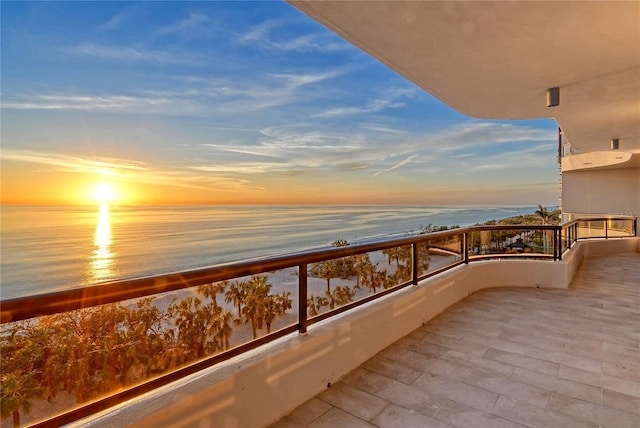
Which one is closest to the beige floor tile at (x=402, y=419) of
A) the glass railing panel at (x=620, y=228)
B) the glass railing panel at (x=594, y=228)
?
the glass railing panel at (x=594, y=228)

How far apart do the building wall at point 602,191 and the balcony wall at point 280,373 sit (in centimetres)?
1254

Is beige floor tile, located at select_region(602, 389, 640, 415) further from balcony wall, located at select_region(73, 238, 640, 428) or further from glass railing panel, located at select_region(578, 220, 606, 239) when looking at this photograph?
glass railing panel, located at select_region(578, 220, 606, 239)

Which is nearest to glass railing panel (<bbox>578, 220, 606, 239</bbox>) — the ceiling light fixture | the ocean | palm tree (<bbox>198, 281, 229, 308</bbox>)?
the ceiling light fixture

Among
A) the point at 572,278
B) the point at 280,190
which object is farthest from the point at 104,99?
the point at 280,190

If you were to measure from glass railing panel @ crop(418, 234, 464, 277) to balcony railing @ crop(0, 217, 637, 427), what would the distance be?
30 cm

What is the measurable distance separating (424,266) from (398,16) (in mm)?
2576

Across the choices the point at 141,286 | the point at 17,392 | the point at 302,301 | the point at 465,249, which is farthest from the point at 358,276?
the point at 17,392

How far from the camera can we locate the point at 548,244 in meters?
5.43

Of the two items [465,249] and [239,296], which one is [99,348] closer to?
[239,296]

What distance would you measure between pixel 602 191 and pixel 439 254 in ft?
42.3

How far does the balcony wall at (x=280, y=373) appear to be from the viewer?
1.45 metres

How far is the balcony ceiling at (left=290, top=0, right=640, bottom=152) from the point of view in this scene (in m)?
1.91

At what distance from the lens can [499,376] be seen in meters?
2.40

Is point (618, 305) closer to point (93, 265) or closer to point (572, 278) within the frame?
point (572, 278)
